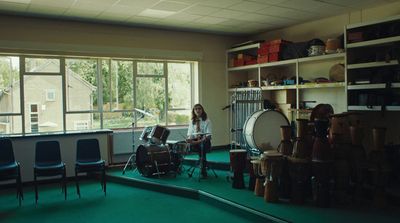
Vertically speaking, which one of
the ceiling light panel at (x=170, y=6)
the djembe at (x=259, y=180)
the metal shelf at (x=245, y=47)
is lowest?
the djembe at (x=259, y=180)

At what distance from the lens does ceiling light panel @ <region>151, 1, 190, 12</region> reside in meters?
5.71

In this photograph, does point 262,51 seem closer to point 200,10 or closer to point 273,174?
point 200,10

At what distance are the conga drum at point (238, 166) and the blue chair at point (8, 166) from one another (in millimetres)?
3117

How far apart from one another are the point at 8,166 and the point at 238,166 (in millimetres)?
3408

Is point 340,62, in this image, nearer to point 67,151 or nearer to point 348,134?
point 348,134

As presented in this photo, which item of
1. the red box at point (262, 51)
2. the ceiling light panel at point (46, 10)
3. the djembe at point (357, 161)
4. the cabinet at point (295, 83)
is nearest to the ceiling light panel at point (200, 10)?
the red box at point (262, 51)

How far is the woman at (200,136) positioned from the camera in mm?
6016

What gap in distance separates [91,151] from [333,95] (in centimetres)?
445

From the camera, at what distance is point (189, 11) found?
20.4 ft

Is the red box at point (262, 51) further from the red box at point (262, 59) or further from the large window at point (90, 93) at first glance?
the large window at point (90, 93)

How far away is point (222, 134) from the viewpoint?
28.1 feet

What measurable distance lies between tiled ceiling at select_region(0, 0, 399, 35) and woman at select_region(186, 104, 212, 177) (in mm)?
1765

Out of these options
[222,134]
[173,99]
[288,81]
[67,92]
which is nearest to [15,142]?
[67,92]

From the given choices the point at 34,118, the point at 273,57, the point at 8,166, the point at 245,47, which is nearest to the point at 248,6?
the point at 273,57
